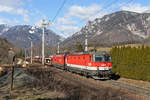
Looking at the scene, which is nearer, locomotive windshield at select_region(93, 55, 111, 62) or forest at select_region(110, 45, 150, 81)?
forest at select_region(110, 45, 150, 81)

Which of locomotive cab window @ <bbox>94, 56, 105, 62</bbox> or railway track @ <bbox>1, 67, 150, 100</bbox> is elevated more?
locomotive cab window @ <bbox>94, 56, 105, 62</bbox>

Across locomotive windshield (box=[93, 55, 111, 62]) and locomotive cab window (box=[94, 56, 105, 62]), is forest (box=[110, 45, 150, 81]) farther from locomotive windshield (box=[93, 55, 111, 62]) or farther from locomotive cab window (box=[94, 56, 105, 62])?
locomotive cab window (box=[94, 56, 105, 62])

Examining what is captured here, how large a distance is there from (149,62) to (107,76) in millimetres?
5003

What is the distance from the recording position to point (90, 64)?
75.7ft

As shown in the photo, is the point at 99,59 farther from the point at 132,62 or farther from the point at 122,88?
the point at 122,88

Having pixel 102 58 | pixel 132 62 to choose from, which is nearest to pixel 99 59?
pixel 102 58

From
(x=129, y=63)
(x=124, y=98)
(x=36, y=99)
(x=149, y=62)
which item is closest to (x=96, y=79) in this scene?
(x=129, y=63)

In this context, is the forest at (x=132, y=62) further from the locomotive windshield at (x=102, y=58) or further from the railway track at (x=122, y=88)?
the railway track at (x=122, y=88)

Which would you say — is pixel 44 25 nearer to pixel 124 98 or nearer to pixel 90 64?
pixel 90 64

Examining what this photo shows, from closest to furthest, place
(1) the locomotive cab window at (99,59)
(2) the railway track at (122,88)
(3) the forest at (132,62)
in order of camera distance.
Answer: (2) the railway track at (122,88)
(3) the forest at (132,62)
(1) the locomotive cab window at (99,59)

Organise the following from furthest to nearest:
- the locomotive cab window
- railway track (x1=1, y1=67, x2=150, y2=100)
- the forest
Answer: the locomotive cab window → the forest → railway track (x1=1, y1=67, x2=150, y2=100)

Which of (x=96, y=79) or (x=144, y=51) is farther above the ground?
(x=144, y=51)

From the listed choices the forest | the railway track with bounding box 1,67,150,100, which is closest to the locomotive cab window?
the railway track with bounding box 1,67,150,100

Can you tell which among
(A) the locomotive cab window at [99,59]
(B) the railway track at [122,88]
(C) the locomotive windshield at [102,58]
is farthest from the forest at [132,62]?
(A) the locomotive cab window at [99,59]
